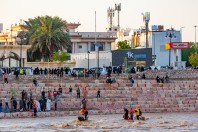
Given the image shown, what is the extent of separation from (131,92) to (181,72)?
580 inches

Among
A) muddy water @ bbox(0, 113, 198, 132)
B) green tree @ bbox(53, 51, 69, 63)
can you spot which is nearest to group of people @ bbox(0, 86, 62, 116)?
muddy water @ bbox(0, 113, 198, 132)

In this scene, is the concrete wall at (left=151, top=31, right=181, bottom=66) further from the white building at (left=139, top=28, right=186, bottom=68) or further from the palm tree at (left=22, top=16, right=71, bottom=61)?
the palm tree at (left=22, top=16, right=71, bottom=61)

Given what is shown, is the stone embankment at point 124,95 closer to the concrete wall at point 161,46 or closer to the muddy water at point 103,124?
the muddy water at point 103,124

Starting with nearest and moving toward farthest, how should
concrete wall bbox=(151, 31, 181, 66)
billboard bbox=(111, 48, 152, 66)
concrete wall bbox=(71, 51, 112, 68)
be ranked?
billboard bbox=(111, 48, 152, 66) → concrete wall bbox=(71, 51, 112, 68) → concrete wall bbox=(151, 31, 181, 66)

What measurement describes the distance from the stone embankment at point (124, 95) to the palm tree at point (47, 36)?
25686 mm

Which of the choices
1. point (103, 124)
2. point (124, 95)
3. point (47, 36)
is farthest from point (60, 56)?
point (103, 124)

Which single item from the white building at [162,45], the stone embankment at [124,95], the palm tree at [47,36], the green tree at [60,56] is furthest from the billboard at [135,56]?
the stone embankment at [124,95]

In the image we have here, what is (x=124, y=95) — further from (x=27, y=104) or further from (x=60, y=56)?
(x=60, y=56)

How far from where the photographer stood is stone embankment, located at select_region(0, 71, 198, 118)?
46.6 metres

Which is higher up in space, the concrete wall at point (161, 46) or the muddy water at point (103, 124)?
the concrete wall at point (161, 46)

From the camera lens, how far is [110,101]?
47.1 m

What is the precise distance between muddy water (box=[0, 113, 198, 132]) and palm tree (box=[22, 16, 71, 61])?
113 ft

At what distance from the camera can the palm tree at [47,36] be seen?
77562 millimetres

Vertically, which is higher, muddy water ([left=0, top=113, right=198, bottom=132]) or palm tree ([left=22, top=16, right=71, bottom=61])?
palm tree ([left=22, top=16, right=71, bottom=61])
